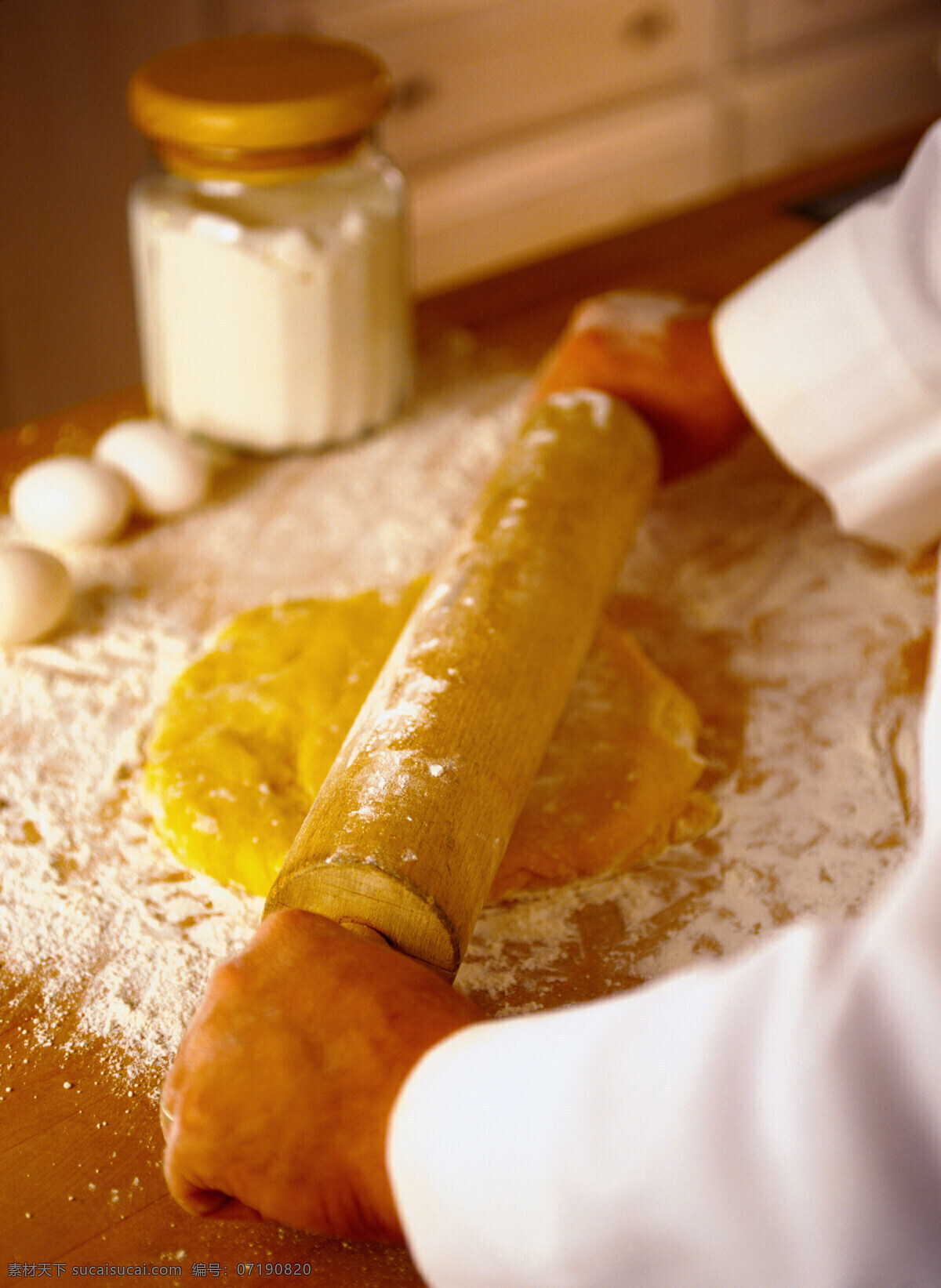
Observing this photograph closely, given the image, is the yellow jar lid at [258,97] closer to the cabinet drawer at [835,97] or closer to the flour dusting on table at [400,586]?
the flour dusting on table at [400,586]

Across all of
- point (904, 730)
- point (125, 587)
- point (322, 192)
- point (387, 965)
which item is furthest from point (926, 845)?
point (322, 192)

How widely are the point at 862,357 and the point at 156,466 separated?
1.98ft

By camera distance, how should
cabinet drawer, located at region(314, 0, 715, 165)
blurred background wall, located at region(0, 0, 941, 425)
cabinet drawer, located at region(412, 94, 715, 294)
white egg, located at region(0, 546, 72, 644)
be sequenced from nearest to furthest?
1. white egg, located at region(0, 546, 72, 644)
2. blurred background wall, located at region(0, 0, 941, 425)
3. cabinet drawer, located at region(314, 0, 715, 165)
4. cabinet drawer, located at region(412, 94, 715, 294)

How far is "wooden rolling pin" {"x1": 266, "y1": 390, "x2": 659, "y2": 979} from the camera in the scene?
0.59 m

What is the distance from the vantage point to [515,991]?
2.19 ft

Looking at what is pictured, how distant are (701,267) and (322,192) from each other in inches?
21.1

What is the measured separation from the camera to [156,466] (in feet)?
3.41

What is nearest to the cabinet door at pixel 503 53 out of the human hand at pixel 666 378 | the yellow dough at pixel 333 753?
the human hand at pixel 666 378

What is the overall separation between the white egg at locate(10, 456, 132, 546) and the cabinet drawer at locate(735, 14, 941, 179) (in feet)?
4.97

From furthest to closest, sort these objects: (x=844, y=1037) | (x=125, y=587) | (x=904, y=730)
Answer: (x=125, y=587) → (x=904, y=730) → (x=844, y=1037)

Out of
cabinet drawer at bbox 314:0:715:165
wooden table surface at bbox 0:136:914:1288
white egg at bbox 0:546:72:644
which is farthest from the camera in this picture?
cabinet drawer at bbox 314:0:715:165

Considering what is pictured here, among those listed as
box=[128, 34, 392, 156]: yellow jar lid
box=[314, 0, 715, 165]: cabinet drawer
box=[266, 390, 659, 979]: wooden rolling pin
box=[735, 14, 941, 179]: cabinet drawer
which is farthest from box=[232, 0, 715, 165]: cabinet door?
box=[266, 390, 659, 979]: wooden rolling pin

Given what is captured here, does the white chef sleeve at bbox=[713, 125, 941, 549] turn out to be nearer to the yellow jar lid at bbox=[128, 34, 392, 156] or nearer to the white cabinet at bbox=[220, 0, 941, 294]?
the yellow jar lid at bbox=[128, 34, 392, 156]

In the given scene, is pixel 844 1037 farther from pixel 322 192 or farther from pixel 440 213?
pixel 440 213
